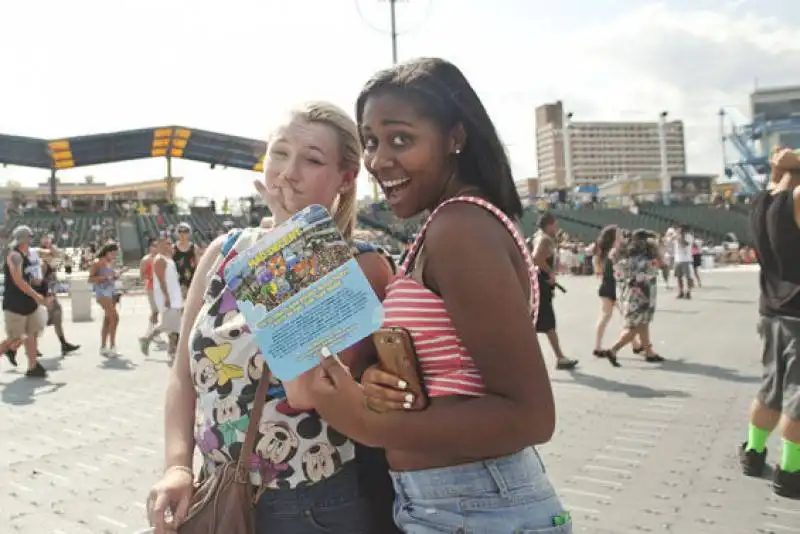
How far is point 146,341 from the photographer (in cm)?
981

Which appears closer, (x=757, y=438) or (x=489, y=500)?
(x=489, y=500)

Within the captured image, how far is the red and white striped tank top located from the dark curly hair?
0.14 metres

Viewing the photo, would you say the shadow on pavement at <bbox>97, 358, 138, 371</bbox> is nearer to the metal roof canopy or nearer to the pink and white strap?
the pink and white strap

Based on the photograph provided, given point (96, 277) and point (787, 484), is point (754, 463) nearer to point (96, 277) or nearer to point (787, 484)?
point (787, 484)

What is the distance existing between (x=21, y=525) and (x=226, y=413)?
296cm

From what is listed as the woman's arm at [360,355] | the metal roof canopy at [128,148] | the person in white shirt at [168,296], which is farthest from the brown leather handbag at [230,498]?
the metal roof canopy at [128,148]

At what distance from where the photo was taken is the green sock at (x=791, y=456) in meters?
3.86

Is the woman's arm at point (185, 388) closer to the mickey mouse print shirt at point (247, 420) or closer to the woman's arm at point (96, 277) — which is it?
the mickey mouse print shirt at point (247, 420)

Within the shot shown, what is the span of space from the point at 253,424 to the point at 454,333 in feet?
1.91

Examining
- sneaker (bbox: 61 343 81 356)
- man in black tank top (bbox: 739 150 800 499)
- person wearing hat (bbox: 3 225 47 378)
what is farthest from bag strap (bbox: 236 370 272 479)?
sneaker (bbox: 61 343 81 356)

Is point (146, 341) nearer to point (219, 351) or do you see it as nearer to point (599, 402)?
point (599, 402)

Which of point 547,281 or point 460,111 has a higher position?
point 460,111

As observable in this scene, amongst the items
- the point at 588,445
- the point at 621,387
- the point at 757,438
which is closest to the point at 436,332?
the point at 757,438

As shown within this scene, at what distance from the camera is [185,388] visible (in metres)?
1.82
